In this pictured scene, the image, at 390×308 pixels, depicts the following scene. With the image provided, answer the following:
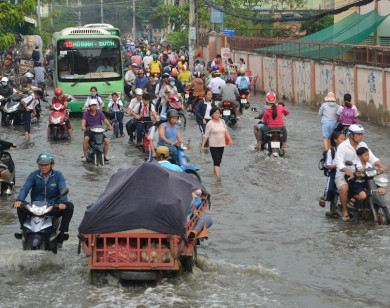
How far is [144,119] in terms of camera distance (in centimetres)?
2103

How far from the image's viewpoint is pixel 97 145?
19141 mm

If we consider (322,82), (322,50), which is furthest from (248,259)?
(322,50)

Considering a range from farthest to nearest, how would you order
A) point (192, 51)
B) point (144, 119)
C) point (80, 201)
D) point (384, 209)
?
1. point (192, 51)
2. point (144, 119)
3. point (80, 201)
4. point (384, 209)

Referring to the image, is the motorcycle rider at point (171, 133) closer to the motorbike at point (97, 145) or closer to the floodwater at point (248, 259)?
the floodwater at point (248, 259)

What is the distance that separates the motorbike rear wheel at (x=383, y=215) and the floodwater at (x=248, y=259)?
0.18 meters

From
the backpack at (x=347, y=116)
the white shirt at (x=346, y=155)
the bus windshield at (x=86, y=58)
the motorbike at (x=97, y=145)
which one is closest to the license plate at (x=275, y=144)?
the backpack at (x=347, y=116)

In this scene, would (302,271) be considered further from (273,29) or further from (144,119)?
(273,29)

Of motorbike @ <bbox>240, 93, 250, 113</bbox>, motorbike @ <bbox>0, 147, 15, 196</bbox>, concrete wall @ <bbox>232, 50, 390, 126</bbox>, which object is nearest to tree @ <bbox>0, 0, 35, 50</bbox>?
motorbike @ <bbox>0, 147, 15, 196</bbox>

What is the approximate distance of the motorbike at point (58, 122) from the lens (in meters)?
22.9

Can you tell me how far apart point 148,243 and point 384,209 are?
4.59 meters

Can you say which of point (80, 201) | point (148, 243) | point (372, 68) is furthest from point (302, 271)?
point (372, 68)

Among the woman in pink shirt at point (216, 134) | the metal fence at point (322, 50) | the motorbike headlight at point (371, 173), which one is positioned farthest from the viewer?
the metal fence at point (322, 50)

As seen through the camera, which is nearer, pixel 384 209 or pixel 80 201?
pixel 384 209

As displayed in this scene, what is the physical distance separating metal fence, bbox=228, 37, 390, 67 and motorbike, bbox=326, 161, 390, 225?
13.0m
